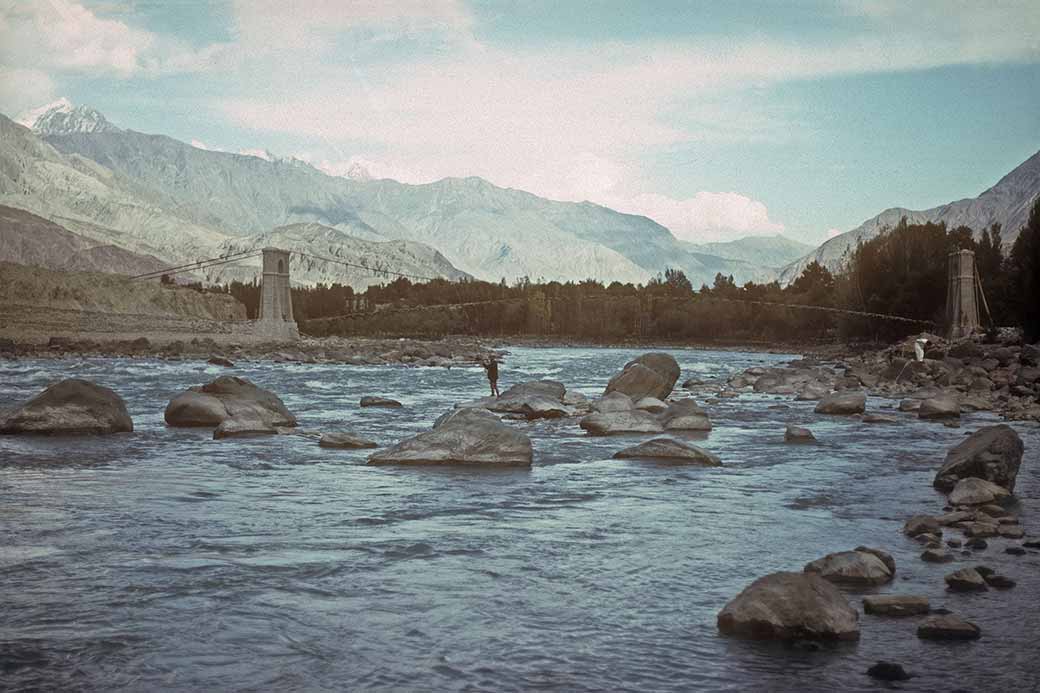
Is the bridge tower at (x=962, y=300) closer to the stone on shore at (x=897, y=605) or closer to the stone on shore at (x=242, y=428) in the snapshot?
the stone on shore at (x=242, y=428)

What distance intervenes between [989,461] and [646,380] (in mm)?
14581

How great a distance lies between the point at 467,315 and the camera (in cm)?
14712

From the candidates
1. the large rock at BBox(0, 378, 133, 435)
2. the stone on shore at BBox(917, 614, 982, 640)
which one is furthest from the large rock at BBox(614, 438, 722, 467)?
the large rock at BBox(0, 378, 133, 435)

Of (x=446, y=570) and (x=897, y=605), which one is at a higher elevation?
(x=897, y=605)

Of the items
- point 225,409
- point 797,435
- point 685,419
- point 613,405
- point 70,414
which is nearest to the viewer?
point 70,414

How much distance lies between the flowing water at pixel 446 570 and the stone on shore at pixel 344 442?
0.75 metres

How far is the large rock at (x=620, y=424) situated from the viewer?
18.8 m

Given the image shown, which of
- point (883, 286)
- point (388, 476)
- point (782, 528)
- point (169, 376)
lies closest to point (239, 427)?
point (388, 476)

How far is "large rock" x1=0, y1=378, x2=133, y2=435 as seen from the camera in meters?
16.9

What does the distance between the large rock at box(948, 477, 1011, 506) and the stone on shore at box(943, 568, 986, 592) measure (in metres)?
3.55

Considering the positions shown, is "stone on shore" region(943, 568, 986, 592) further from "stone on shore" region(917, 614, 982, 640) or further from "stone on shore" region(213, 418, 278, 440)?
"stone on shore" region(213, 418, 278, 440)

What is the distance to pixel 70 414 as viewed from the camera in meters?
17.1

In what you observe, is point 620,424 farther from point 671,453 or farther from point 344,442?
point 344,442

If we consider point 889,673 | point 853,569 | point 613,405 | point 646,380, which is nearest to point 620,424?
point 613,405
